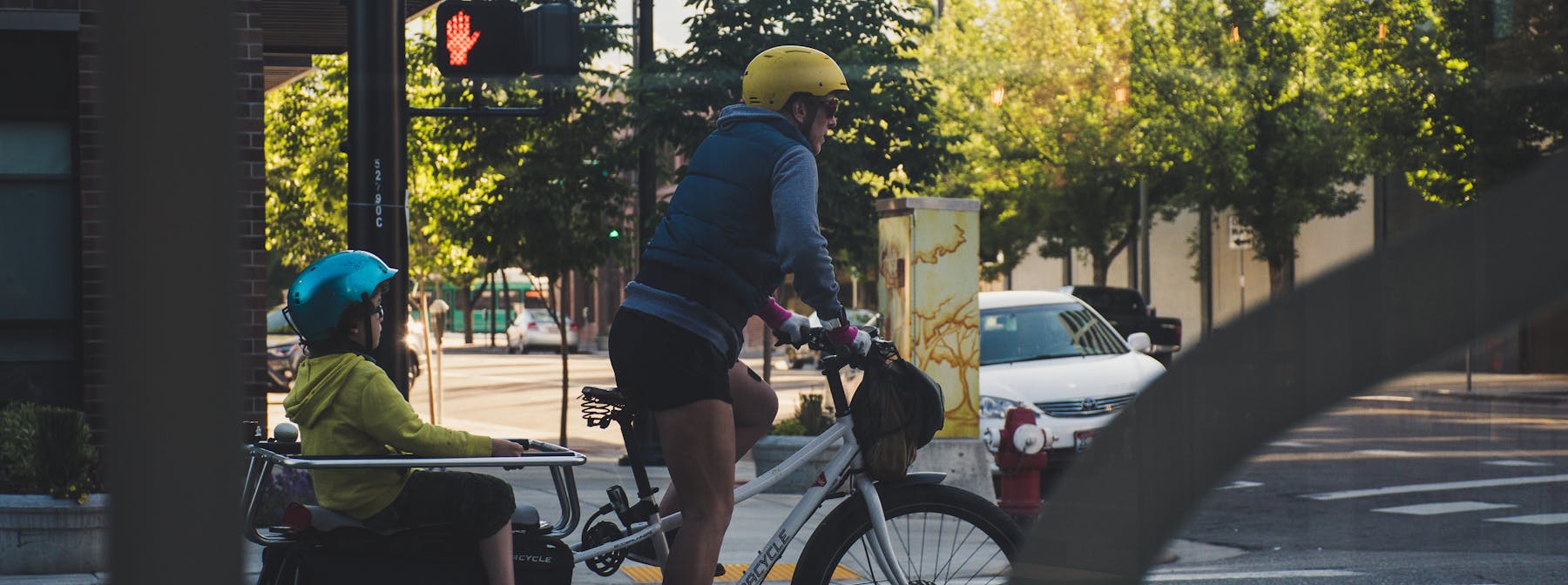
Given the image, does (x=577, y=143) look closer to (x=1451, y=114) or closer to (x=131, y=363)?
(x=131, y=363)

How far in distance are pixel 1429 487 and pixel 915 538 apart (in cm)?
797

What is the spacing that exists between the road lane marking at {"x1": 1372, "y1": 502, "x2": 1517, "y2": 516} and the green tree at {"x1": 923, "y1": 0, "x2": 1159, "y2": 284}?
96.7 feet

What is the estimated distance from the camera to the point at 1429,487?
36.2 ft

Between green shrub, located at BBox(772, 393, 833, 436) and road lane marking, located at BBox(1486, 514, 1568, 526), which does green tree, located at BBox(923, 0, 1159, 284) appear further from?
road lane marking, located at BBox(1486, 514, 1568, 526)

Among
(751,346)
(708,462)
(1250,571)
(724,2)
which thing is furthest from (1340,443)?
(751,346)

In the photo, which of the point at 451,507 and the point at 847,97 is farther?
the point at 847,97

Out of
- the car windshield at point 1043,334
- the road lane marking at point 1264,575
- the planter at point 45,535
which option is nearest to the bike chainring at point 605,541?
the planter at point 45,535

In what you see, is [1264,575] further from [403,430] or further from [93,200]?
[93,200]

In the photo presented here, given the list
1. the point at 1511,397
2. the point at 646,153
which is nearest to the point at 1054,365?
the point at 646,153

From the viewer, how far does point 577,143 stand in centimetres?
1439

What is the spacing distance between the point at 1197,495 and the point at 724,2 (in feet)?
39.1

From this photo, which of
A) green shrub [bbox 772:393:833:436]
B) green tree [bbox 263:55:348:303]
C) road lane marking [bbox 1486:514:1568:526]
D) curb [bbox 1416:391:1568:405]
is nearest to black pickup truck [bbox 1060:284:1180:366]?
curb [bbox 1416:391:1568:405]

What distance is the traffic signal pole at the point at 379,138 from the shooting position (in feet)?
20.5

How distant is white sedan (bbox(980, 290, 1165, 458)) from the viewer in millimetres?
10625
